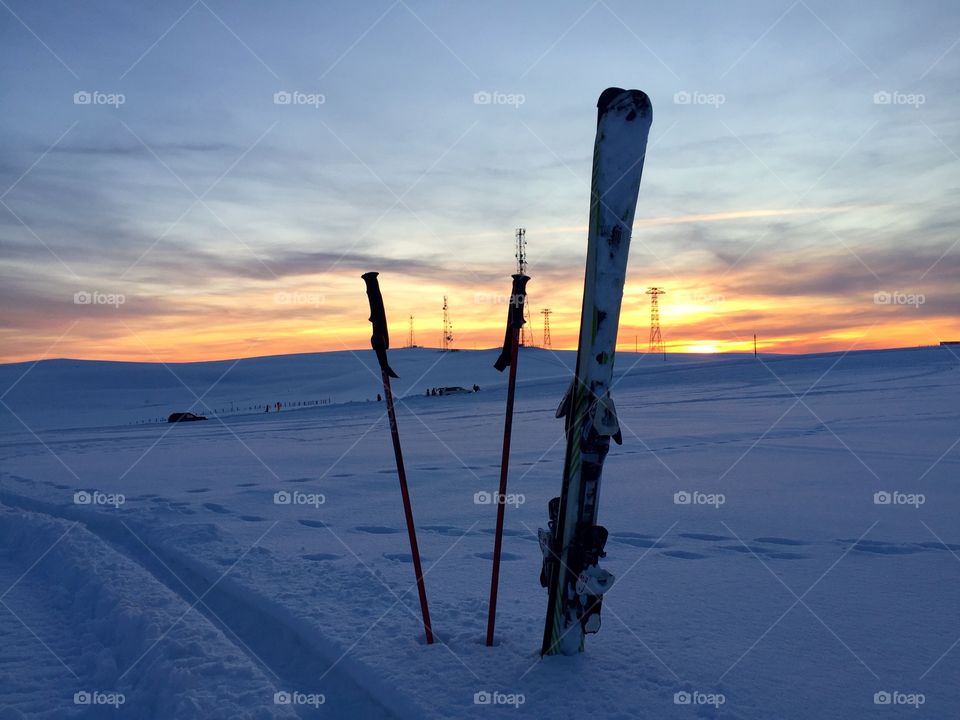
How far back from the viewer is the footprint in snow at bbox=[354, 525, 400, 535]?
6746 mm

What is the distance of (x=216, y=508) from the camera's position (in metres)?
8.23

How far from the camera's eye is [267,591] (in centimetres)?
477

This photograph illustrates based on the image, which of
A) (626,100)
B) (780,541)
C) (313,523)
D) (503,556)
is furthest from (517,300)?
(313,523)

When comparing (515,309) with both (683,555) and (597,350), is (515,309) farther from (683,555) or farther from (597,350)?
(683,555)

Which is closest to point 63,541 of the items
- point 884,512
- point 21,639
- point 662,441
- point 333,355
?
point 21,639

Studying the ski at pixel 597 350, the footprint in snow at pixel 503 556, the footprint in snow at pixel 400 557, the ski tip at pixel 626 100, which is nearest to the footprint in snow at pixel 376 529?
the footprint in snow at pixel 400 557

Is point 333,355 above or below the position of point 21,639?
above

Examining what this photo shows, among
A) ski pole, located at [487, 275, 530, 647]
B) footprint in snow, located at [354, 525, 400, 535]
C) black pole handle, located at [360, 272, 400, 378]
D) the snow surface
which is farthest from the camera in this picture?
footprint in snow, located at [354, 525, 400, 535]

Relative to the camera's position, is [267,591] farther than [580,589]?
Yes

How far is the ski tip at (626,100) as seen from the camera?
3.20 m

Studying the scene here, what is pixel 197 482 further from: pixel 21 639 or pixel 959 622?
pixel 959 622

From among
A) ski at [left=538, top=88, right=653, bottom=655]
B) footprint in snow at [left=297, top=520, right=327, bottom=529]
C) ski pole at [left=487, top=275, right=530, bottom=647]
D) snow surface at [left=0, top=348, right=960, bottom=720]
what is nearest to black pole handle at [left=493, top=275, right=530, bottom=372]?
ski pole at [left=487, top=275, right=530, bottom=647]

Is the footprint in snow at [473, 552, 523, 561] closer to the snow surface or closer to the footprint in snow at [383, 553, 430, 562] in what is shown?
the snow surface

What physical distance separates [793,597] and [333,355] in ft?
237
